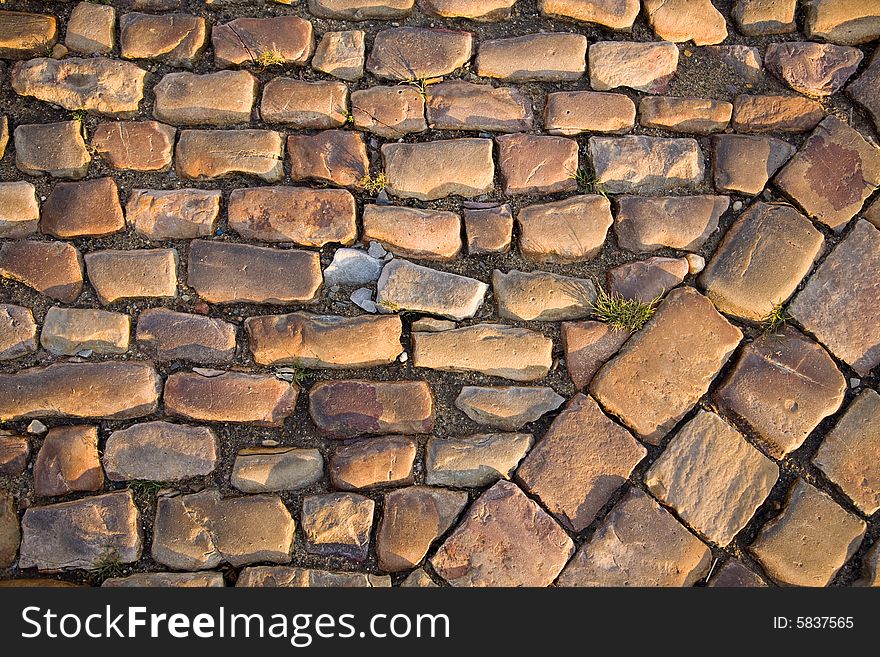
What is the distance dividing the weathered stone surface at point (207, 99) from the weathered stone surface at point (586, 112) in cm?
93

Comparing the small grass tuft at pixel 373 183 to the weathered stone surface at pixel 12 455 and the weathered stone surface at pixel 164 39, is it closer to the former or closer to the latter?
the weathered stone surface at pixel 164 39

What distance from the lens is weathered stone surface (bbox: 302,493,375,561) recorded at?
73.7 inches

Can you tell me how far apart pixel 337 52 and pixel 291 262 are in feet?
2.23

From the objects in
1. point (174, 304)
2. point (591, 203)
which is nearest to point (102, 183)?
point (174, 304)

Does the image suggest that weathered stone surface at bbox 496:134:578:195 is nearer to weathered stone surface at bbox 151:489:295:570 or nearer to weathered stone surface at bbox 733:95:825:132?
weathered stone surface at bbox 733:95:825:132

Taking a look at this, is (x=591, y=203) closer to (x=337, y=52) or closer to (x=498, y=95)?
(x=498, y=95)

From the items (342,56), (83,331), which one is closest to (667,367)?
(342,56)

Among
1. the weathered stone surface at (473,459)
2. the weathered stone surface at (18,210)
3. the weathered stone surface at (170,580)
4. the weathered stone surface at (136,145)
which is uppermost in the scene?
the weathered stone surface at (136,145)

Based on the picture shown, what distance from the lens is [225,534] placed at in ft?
6.12

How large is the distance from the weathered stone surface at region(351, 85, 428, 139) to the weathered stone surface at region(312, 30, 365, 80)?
0.08 m

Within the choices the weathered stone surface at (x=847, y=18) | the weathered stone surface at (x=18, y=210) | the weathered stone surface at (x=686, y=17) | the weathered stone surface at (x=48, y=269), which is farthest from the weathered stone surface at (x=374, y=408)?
the weathered stone surface at (x=847, y=18)

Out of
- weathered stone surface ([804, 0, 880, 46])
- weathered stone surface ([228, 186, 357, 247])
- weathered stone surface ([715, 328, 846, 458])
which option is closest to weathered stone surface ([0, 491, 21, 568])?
weathered stone surface ([228, 186, 357, 247])

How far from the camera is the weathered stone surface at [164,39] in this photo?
6.61 ft

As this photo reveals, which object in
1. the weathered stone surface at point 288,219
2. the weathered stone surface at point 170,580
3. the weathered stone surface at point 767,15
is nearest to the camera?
the weathered stone surface at point 170,580
